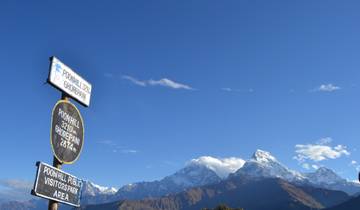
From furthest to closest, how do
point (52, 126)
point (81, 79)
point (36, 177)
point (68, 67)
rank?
point (81, 79) → point (68, 67) → point (52, 126) → point (36, 177)

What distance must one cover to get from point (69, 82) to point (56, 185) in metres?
4.01

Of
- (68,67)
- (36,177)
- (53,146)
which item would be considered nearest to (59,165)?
(53,146)

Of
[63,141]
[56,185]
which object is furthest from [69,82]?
[56,185]

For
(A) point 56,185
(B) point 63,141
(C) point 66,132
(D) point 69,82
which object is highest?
(D) point 69,82

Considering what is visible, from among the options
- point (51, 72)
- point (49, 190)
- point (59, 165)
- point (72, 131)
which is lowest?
point (49, 190)

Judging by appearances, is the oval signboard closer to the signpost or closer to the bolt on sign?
the signpost

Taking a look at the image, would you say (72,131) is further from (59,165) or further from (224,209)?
(224,209)

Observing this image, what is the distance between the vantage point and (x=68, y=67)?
61.3ft

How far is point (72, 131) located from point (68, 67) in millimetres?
2354

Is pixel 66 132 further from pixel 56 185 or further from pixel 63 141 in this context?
pixel 56 185

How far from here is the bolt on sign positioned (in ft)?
52.7

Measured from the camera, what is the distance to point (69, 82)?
62.5ft

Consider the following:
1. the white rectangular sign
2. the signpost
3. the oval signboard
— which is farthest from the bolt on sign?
the white rectangular sign

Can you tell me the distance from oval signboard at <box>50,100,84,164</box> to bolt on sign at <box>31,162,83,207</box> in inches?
28.8
